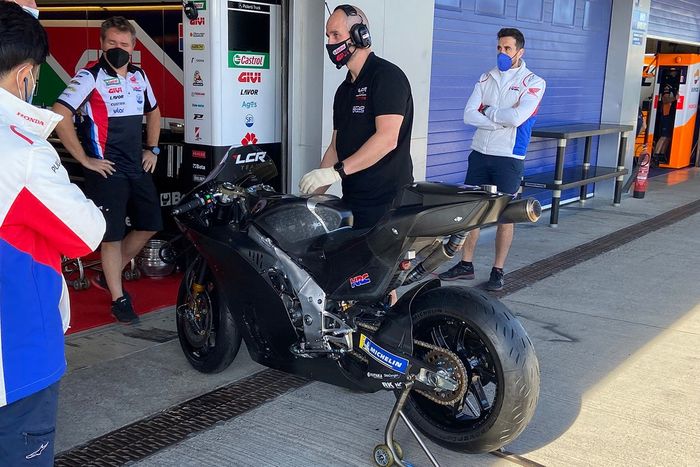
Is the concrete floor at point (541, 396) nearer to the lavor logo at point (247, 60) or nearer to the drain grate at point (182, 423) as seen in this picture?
the drain grate at point (182, 423)

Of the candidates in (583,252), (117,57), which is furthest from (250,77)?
(583,252)

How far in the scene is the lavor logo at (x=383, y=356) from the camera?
10.1 ft

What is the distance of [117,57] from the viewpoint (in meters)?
4.69

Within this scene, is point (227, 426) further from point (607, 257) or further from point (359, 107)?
point (607, 257)

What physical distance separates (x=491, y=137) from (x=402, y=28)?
4.27 ft

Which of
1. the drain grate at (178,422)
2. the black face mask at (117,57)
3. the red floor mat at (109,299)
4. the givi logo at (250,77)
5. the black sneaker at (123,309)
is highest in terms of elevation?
the black face mask at (117,57)

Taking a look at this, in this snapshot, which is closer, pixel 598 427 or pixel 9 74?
pixel 9 74

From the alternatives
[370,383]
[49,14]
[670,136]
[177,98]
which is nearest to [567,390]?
[370,383]

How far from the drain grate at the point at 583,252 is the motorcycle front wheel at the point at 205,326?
266 cm

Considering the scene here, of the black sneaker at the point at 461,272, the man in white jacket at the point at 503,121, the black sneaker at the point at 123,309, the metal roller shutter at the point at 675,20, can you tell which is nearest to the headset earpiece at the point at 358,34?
the black sneaker at the point at 123,309

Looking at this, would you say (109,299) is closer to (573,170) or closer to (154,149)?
(154,149)

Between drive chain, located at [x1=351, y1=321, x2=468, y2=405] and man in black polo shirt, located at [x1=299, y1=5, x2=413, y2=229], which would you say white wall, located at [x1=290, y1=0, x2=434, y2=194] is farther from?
drive chain, located at [x1=351, y1=321, x2=468, y2=405]

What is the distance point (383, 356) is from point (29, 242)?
62.2 inches

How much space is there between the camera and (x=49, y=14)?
7.67 metres
